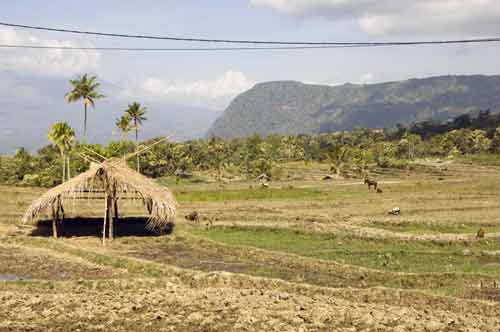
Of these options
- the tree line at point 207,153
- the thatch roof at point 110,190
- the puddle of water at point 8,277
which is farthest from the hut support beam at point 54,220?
the puddle of water at point 8,277

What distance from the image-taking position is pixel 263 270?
67.3 ft

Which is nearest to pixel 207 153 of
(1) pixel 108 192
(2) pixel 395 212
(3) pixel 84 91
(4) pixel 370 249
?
(3) pixel 84 91

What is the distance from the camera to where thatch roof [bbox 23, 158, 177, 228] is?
88.8 ft

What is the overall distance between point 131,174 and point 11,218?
9454 millimetres

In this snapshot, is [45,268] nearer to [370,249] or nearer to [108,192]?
[108,192]

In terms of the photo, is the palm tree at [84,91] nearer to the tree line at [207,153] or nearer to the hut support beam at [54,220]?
the tree line at [207,153]

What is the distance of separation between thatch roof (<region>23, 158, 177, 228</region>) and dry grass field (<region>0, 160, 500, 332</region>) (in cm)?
146

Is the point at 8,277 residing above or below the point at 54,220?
below

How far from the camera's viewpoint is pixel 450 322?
12.9m

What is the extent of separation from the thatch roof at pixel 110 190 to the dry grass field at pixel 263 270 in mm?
1465

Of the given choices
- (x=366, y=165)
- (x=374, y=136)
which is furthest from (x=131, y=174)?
(x=374, y=136)

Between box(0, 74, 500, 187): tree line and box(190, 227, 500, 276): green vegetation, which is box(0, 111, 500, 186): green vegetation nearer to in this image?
box(0, 74, 500, 187): tree line

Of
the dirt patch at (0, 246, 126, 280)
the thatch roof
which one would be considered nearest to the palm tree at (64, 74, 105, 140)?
the thatch roof

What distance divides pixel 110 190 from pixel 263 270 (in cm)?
1098
